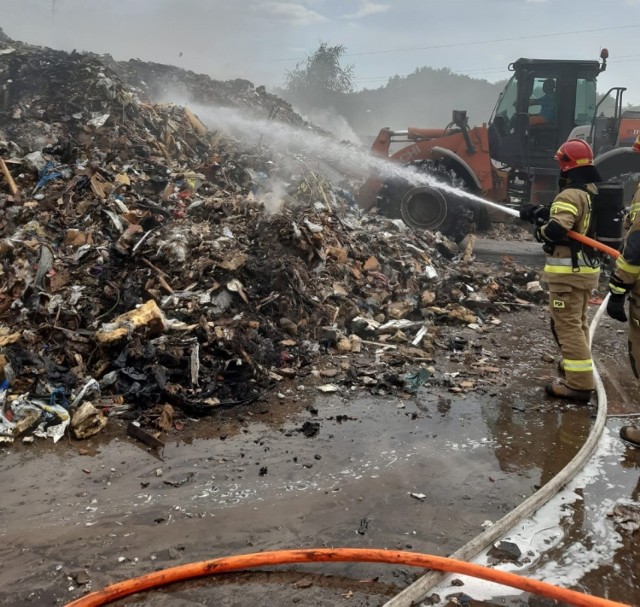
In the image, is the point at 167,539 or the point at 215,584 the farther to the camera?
the point at 167,539

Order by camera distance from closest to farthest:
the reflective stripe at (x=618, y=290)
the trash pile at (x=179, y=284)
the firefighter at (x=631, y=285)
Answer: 1. the firefighter at (x=631, y=285)
2. the reflective stripe at (x=618, y=290)
3. the trash pile at (x=179, y=284)

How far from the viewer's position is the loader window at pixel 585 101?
380 inches

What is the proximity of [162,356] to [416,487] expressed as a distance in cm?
242

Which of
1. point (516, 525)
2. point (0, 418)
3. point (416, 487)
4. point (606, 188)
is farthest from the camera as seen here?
point (606, 188)

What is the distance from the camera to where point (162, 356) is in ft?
14.8

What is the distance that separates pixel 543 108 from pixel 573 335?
7.04 metres

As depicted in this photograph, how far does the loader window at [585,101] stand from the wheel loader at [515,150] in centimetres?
2

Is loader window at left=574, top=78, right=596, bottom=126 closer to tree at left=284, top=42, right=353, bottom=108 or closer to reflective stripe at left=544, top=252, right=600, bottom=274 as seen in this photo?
reflective stripe at left=544, top=252, right=600, bottom=274

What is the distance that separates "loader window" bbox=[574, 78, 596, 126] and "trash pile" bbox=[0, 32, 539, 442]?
3.46 metres

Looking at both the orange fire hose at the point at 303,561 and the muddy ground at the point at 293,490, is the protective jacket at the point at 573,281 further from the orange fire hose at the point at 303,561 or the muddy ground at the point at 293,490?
the orange fire hose at the point at 303,561

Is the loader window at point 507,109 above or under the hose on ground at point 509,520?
above

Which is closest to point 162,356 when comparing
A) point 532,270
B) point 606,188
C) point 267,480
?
point 267,480

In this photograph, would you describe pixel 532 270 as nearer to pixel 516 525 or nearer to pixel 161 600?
pixel 516 525

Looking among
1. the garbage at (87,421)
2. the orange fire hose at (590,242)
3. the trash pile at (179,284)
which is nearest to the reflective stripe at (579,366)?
the orange fire hose at (590,242)
